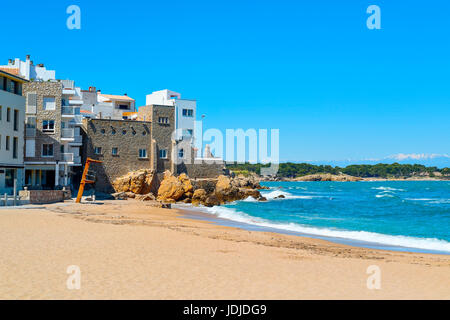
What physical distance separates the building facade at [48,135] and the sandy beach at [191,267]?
2262 centimetres

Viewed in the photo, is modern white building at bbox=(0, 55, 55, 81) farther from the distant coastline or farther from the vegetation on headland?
the vegetation on headland

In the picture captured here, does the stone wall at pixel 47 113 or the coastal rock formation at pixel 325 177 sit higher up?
the stone wall at pixel 47 113

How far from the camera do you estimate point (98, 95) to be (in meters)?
57.2

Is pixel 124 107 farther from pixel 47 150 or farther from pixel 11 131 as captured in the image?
pixel 11 131

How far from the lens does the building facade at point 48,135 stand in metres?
39.8

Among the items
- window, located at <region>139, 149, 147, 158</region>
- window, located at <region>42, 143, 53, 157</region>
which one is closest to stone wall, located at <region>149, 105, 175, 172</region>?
window, located at <region>139, 149, 147, 158</region>

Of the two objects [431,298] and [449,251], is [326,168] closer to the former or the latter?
[449,251]

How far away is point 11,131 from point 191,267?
28491mm

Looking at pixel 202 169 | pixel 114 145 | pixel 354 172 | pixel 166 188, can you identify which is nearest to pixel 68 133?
pixel 114 145

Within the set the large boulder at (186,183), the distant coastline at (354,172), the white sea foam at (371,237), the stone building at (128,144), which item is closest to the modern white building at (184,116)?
the stone building at (128,144)

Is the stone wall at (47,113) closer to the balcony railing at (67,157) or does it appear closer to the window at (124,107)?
the balcony railing at (67,157)

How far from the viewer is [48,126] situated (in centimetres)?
4088

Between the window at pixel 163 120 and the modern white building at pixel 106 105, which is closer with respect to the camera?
the window at pixel 163 120

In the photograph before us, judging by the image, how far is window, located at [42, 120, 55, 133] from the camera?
40.7 m
